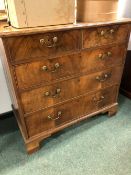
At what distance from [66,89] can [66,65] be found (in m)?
0.20

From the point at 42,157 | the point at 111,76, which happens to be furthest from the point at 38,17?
the point at 42,157

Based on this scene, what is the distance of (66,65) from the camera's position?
3.83 feet

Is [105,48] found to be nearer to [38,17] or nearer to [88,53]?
[88,53]

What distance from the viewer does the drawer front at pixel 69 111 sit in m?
1.27

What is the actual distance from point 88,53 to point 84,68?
0.39 feet

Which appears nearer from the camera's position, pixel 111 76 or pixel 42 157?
pixel 42 157

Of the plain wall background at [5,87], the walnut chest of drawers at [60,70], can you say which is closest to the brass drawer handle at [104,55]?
the walnut chest of drawers at [60,70]

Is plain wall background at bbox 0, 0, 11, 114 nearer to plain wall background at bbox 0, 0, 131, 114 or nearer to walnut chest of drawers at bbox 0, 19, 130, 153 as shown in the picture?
plain wall background at bbox 0, 0, 131, 114

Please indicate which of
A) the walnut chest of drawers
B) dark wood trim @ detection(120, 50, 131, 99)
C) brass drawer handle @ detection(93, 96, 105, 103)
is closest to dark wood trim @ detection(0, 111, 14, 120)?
the walnut chest of drawers

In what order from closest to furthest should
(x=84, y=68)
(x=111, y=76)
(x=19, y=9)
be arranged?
(x=19, y=9) → (x=84, y=68) → (x=111, y=76)

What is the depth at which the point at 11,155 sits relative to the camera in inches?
53.2

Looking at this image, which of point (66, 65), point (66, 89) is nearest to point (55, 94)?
point (66, 89)

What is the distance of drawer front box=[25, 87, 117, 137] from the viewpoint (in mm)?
1268

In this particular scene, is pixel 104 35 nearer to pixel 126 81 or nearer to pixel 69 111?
pixel 69 111
